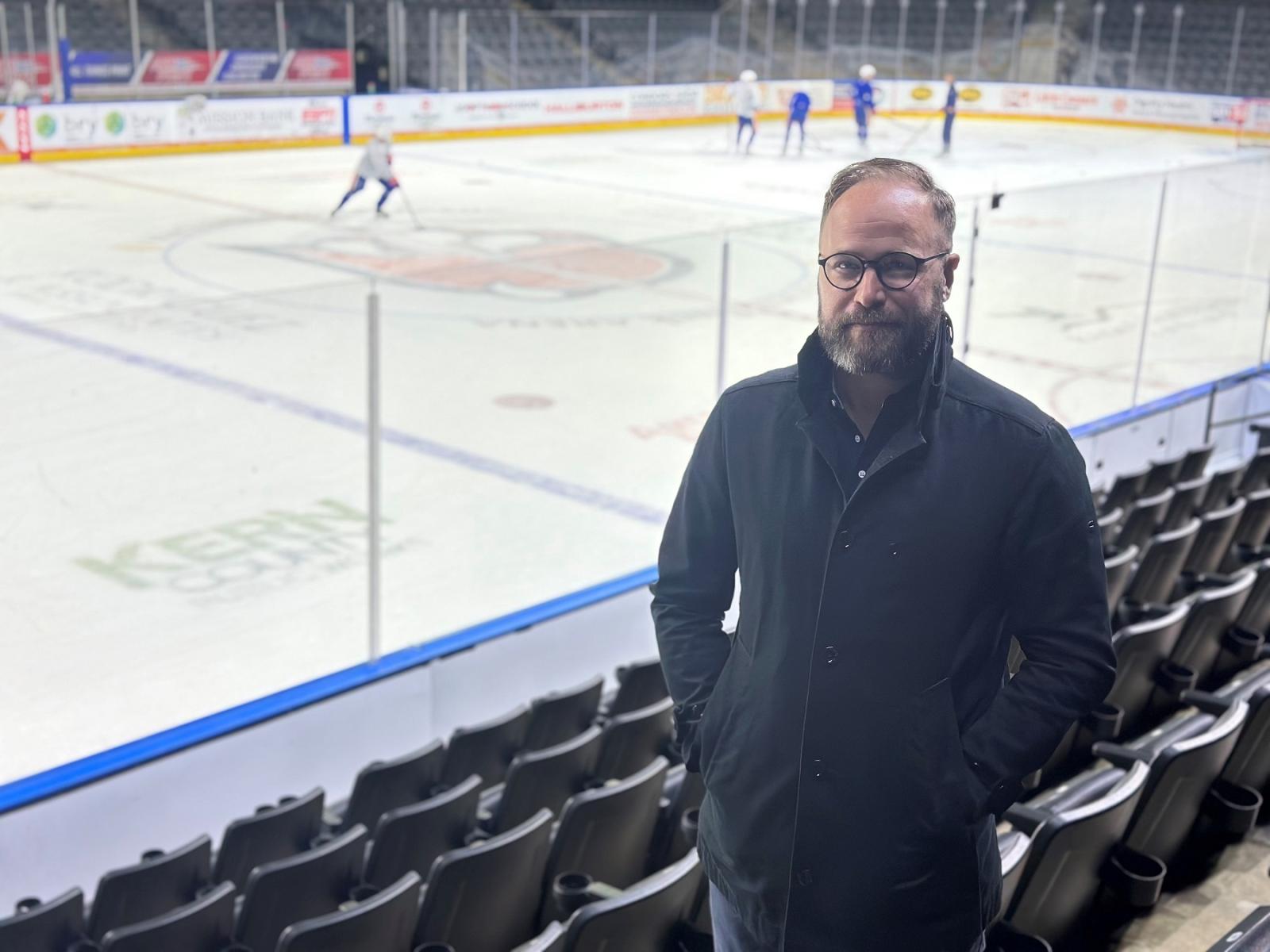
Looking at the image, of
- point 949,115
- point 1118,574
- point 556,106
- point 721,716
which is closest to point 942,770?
point 721,716

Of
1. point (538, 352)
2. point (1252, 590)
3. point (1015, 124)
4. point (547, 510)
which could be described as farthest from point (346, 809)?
point (1015, 124)

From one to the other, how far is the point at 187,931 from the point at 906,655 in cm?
185

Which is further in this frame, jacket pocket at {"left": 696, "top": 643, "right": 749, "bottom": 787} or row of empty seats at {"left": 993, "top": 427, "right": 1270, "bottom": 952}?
row of empty seats at {"left": 993, "top": 427, "right": 1270, "bottom": 952}

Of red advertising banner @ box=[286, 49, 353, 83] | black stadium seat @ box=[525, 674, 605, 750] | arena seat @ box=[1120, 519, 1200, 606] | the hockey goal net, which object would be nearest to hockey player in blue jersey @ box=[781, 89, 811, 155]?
red advertising banner @ box=[286, 49, 353, 83]

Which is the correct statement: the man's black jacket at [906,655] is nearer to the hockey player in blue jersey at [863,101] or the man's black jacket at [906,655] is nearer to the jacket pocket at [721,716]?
the jacket pocket at [721,716]

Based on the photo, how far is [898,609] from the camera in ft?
5.75

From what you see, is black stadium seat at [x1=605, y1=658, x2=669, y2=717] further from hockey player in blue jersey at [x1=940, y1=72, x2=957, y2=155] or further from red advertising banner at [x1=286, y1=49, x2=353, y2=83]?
red advertising banner at [x1=286, y1=49, x2=353, y2=83]

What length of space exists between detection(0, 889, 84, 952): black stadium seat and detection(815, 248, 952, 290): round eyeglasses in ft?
7.79

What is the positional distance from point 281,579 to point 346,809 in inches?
45.7

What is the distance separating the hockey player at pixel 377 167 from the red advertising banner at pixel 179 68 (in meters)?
9.72

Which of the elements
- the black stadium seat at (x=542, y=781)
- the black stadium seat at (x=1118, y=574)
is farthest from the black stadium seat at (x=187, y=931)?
the black stadium seat at (x=1118, y=574)

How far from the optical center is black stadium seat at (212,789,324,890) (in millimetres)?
3623

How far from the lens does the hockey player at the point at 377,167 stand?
15.2 meters

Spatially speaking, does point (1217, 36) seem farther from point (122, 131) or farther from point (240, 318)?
point (240, 318)
